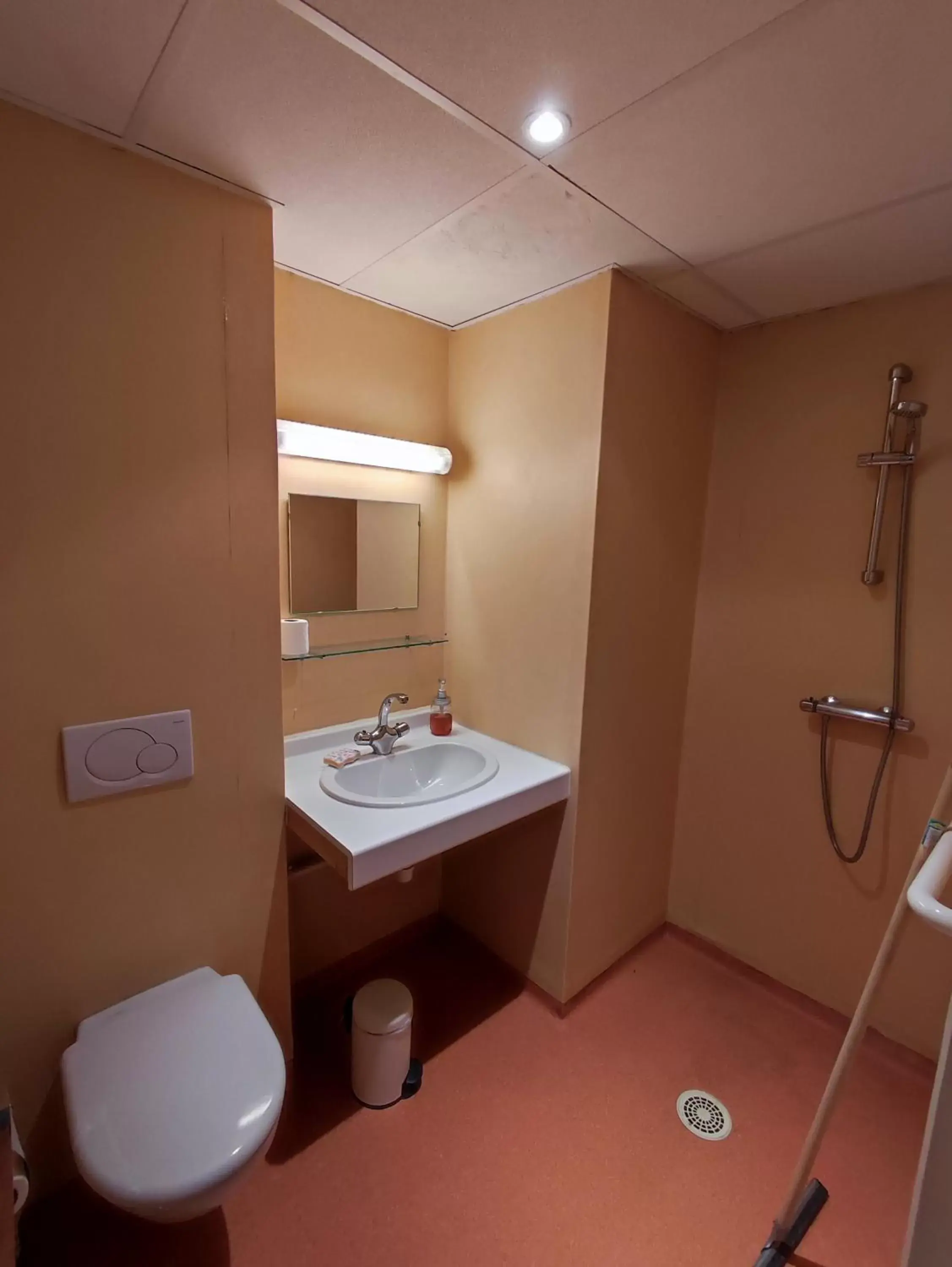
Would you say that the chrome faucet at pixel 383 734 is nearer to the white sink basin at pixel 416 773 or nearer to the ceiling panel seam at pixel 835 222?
the white sink basin at pixel 416 773

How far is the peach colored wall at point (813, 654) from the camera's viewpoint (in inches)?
63.9

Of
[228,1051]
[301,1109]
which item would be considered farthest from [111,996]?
[301,1109]

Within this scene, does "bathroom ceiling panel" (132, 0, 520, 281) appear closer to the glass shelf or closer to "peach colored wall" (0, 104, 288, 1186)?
"peach colored wall" (0, 104, 288, 1186)

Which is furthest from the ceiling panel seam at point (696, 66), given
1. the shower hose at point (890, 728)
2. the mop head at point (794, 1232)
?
the mop head at point (794, 1232)

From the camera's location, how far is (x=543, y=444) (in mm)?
1732

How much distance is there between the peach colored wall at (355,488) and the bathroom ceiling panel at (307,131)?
1.13 ft

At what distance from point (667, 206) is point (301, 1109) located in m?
2.43

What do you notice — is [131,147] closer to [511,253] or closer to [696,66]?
[511,253]

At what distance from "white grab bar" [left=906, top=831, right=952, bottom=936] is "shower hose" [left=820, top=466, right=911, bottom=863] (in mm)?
693

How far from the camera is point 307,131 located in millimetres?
1025

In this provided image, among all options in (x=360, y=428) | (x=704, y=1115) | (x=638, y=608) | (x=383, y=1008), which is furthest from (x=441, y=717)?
(x=704, y=1115)

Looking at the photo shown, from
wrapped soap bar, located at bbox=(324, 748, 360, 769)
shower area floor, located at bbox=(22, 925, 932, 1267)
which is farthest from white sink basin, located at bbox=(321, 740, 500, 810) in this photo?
shower area floor, located at bbox=(22, 925, 932, 1267)

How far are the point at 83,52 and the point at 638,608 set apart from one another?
1.68 m

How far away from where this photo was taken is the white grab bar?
2.68 feet
